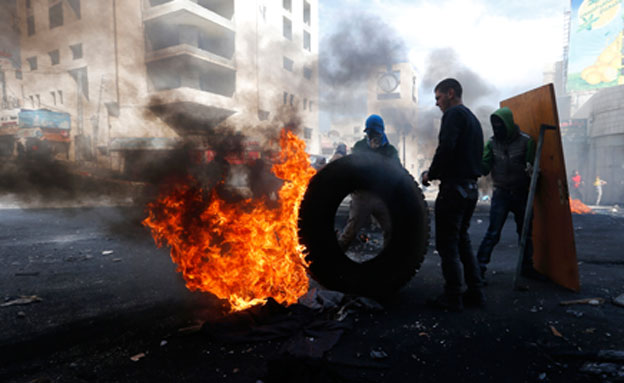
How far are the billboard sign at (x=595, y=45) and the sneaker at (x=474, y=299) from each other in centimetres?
4326

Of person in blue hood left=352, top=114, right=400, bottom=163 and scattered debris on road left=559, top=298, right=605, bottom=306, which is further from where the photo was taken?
person in blue hood left=352, top=114, right=400, bottom=163

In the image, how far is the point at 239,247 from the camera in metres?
3.61

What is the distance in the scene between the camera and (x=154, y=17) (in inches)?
294

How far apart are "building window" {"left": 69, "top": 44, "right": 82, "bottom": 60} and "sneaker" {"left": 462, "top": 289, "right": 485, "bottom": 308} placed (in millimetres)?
6505

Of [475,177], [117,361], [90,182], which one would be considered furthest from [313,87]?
[117,361]

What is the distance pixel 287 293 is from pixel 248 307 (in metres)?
0.47

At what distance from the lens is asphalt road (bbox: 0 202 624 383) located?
90.9 inches

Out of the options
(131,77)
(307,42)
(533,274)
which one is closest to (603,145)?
(307,42)

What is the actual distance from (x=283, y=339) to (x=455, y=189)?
221 cm

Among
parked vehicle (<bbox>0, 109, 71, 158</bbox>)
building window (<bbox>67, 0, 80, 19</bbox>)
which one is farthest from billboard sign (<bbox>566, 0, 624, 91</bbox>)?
parked vehicle (<bbox>0, 109, 71, 158</bbox>)

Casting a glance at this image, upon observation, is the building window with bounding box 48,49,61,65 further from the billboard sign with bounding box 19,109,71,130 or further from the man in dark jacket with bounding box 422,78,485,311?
the man in dark jacket with bounding box 422,78,485,311

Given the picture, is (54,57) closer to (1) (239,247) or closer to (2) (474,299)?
(1) (239,247)

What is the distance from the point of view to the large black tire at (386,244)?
3.43 m

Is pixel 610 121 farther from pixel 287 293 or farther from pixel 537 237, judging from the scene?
pixel 287 293
